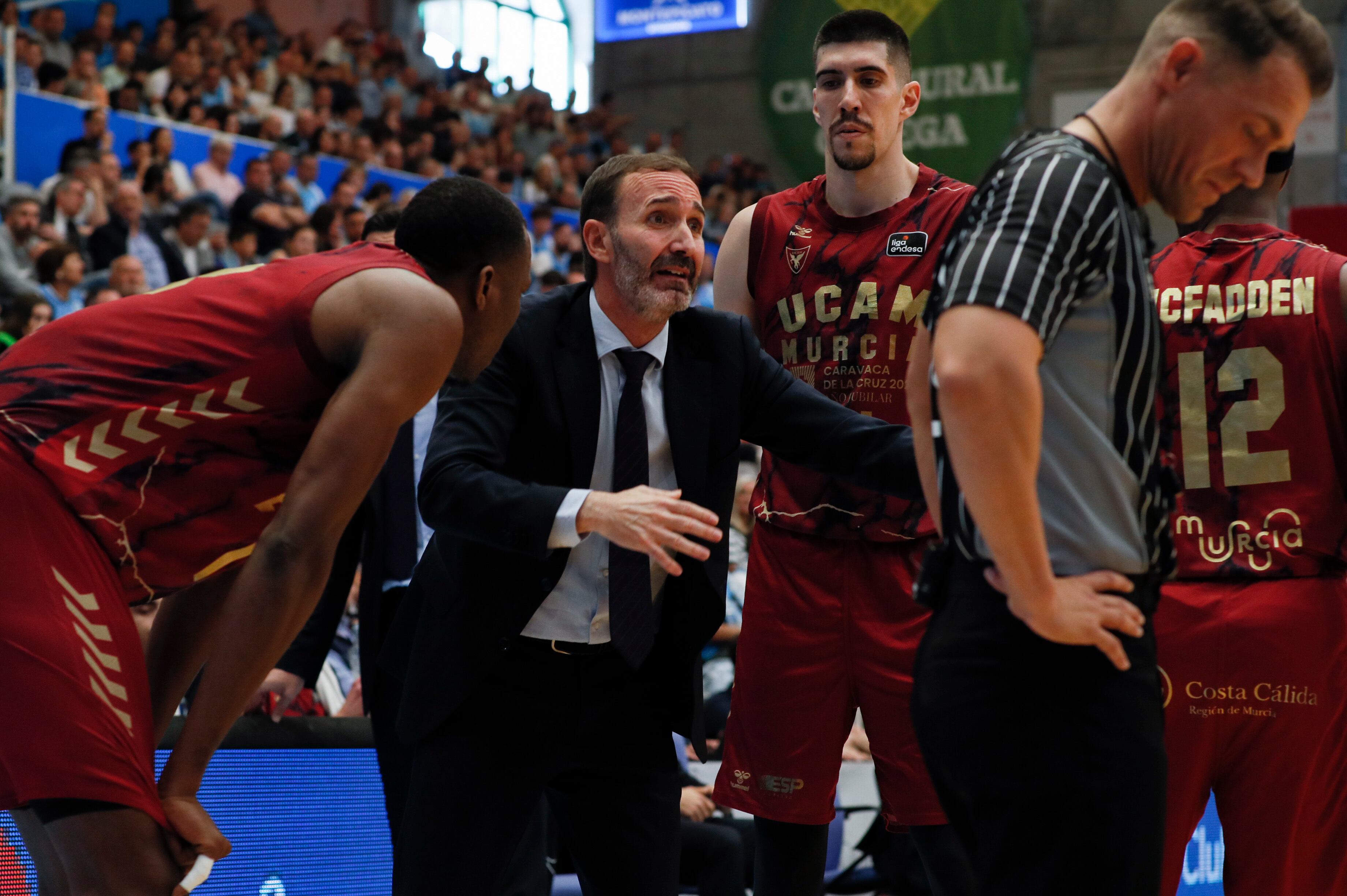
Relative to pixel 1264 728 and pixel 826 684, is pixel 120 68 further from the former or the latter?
pixel 1264 728

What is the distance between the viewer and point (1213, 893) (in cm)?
507

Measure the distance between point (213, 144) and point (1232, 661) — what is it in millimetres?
11255

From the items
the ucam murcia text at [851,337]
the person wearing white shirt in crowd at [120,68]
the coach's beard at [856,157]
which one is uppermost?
the person wearing white shirt in crowd at [120,68]

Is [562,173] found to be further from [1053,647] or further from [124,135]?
[1053,647]

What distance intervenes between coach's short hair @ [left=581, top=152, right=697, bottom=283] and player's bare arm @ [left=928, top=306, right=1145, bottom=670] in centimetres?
155

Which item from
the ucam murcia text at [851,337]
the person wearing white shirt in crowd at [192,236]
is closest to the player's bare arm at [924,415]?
the ucam murcia text at [851,337]

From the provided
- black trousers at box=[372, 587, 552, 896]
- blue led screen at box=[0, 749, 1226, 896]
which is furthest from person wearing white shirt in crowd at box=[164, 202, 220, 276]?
black trousers at box=[372, 587, 552, 896]

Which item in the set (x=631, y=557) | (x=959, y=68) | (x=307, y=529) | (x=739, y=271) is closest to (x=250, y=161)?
(x=959, y=68)

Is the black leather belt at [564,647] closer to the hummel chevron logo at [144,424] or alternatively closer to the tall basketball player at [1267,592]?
the hummel chevron logo at [144,424]

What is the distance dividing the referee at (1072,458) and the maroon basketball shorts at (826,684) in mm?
1295

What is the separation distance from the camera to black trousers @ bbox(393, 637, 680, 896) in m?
2.85

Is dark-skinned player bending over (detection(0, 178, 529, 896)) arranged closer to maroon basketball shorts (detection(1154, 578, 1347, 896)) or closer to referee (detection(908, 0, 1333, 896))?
referee (detection(908, 0, 1333, 896))

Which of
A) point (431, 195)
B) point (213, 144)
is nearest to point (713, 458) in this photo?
point (431, 195)

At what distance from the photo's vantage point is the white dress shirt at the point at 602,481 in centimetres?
296
